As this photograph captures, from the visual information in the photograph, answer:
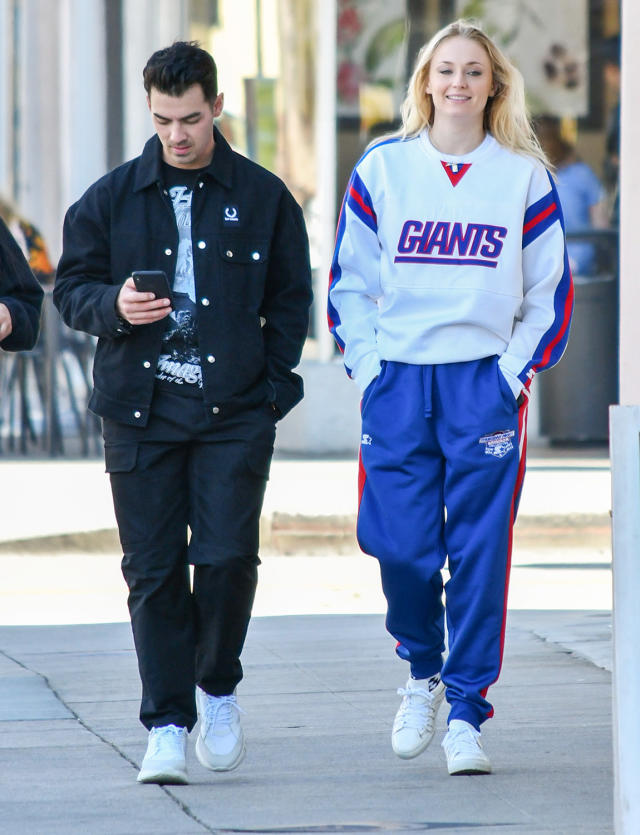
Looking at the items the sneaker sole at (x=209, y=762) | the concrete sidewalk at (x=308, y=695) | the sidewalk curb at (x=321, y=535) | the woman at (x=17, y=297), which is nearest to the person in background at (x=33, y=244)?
the concrete sidewalk at (x=308, y=695)

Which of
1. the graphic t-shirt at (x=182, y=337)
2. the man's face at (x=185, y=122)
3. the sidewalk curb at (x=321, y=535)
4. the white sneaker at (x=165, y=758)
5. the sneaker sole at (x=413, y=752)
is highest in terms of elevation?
the man's face at (x=185, y=122)

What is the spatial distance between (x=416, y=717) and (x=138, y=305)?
55.5 inches

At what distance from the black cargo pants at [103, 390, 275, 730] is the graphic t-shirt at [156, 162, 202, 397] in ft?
0.15

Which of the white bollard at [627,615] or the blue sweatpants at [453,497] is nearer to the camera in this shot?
the white bollard at [627,615]

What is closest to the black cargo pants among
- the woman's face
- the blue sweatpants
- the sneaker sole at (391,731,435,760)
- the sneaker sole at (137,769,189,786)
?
the sneaker sole at (137,769,189,786)

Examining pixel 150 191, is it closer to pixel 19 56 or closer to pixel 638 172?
pixel 638 172

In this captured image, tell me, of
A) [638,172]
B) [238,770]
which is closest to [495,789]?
[238,770]

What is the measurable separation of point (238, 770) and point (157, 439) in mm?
954

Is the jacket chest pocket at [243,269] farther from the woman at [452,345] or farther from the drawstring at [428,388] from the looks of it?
the drawstring at [428,388]

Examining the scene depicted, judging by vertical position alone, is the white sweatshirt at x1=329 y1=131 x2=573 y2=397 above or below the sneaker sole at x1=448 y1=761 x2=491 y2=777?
above

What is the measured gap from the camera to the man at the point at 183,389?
4.96m

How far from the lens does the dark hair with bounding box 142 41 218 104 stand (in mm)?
4867

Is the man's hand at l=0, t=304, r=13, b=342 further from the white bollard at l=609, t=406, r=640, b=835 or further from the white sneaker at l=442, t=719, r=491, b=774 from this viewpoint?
the white bollard at l=609, t=406, r=640, b=835

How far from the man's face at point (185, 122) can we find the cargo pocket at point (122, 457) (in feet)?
2.55
